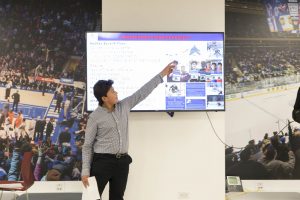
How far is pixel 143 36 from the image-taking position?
11.7 ft

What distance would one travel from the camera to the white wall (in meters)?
3.70

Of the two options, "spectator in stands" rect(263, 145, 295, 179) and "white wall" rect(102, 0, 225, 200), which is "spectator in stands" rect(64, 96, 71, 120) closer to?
"white wall" rect(102, 0, 225, 200)

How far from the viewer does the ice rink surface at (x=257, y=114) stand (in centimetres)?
435

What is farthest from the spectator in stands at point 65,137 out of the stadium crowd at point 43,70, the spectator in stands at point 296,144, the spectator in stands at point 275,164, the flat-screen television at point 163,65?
the spectator in stands at point 296,144

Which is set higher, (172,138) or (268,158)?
(172,138)

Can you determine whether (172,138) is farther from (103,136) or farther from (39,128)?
(39,128)

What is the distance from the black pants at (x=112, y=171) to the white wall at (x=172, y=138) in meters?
0.78

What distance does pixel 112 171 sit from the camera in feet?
9.43

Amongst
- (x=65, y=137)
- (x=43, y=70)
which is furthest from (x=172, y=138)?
(x=43, y=70)

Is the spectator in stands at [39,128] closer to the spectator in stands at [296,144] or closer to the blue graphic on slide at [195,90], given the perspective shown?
the blue graphic on slide at [195,90]

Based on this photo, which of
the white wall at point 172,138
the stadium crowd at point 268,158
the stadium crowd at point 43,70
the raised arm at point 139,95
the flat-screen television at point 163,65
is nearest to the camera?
the raised arm at point 139,95

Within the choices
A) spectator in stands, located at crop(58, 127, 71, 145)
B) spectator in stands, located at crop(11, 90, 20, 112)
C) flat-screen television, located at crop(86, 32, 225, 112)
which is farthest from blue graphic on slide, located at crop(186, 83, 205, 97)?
spectator in stands, located at crop(11, 90, 20, 112)

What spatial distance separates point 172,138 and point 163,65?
2.59ft

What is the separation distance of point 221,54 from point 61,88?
77.6 inches
